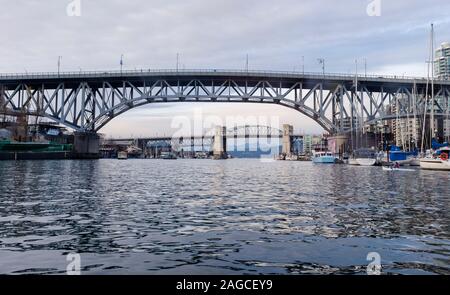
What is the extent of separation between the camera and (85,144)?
12569 cm

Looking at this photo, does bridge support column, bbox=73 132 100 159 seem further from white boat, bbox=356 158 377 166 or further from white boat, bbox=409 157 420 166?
white boat, bbox=409 157 420 166

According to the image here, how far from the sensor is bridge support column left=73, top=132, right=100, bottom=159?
4834 inches

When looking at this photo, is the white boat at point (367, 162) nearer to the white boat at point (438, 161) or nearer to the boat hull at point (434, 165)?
the white boat at point (438, 161)

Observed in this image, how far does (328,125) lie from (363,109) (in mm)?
12170

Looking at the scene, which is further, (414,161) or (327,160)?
(327,160)

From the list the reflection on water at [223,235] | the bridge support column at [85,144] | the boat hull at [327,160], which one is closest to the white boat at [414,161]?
the boat hull at [327,160]

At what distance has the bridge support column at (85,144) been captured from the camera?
4834 inches

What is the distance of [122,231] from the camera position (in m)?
13.6

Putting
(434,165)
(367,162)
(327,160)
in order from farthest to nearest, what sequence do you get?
1. (327,160)
2. (367,162)
3. (434,165)

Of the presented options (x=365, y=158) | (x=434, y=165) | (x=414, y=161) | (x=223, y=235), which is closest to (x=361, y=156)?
(x=365, y=158)

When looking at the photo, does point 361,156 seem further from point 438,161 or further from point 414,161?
point 438,161

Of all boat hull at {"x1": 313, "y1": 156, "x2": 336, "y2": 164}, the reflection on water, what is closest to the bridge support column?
boat hull at {"x1": 313, "y1": 156, "x2": 336, "y2": 164}
